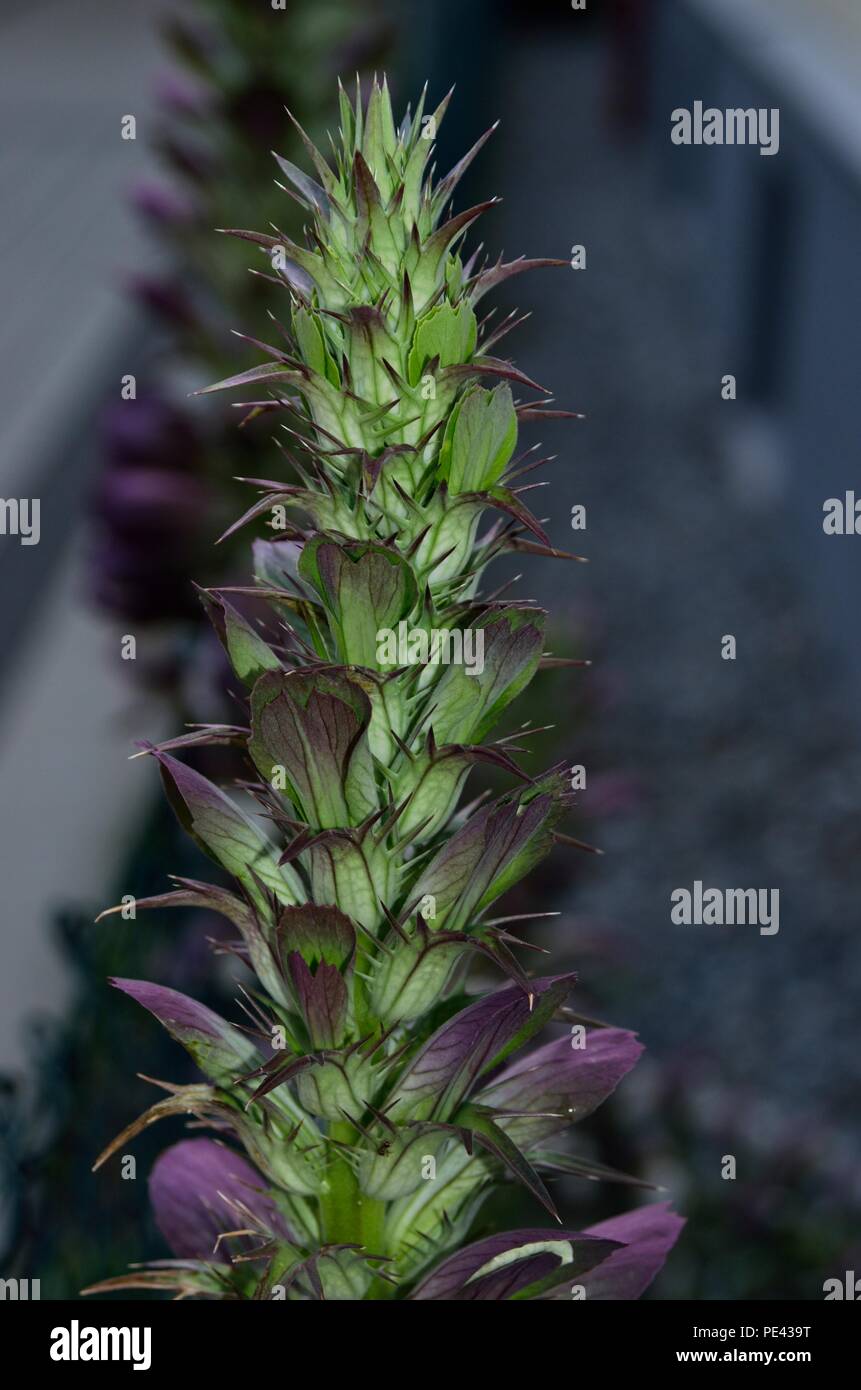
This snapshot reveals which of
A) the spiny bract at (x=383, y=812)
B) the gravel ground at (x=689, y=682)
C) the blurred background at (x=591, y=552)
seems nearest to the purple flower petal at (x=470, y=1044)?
the spiny bract at (x=383, y=812)

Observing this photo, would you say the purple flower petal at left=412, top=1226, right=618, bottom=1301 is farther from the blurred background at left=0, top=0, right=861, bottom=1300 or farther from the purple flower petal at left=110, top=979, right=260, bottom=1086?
the blurred background at left=0, top=0, right=861, bottom=1300

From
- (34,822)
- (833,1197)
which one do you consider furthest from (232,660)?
(34,822)

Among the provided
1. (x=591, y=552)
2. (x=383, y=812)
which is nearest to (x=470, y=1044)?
(x=383, y=812)

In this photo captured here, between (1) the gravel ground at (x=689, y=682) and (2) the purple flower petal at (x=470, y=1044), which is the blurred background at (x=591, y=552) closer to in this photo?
A: (1) the gravel ground at (x=689, y=682)

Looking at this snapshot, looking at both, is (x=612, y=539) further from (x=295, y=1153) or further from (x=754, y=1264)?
(x=295, y=1153)

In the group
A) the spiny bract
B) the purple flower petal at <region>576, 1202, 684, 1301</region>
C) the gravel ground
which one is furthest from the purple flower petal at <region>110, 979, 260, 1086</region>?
the gravel ground
